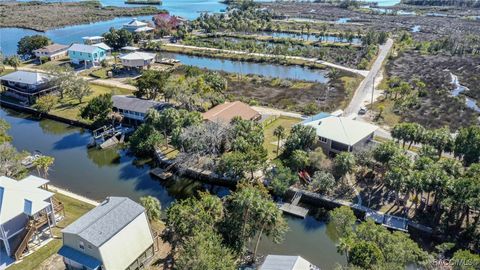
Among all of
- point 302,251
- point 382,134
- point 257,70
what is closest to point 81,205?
point 302,251

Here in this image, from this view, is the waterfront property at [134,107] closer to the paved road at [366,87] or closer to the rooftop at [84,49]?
the paved road at [366,87]

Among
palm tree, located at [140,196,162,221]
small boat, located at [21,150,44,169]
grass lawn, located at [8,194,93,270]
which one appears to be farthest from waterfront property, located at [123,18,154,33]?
palm tree, located at [140,196,162,221]

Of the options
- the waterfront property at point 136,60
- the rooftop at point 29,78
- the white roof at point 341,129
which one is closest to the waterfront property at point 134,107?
the rooftop at point 29,78

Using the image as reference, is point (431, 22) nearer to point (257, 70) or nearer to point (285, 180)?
point (257, 70)

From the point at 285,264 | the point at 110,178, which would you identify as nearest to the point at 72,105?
the point at 110,178

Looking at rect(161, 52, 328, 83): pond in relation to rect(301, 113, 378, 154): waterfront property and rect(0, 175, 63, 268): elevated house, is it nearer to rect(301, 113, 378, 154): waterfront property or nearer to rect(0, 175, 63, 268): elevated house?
rect(301, 113, 378, 154): waterfront property

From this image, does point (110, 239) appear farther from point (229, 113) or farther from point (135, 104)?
point (135, 104)

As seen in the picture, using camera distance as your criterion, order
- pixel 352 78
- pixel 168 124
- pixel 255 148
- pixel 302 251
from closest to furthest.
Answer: pixel 302 251, pixel 255 148, pixel 168 124, pixel 352 78

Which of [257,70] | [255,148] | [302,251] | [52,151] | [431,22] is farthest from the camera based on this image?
[431,22]
